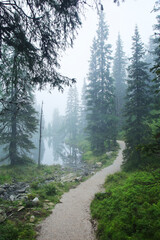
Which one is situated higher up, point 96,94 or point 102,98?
point 96,94

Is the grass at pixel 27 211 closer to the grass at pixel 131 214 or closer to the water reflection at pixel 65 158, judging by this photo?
the grass at pixel 131 214

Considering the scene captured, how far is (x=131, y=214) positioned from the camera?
5.04 metres

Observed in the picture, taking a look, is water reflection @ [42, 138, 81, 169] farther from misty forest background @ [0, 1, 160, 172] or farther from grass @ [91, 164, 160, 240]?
grass @ [91, 164, 160, 240]

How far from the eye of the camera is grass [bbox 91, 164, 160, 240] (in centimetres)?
403

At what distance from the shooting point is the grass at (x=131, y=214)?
403 centimetres

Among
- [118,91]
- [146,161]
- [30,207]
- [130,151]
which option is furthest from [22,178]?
[118,91]

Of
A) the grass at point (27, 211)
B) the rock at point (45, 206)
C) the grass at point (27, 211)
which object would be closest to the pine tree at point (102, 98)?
the grass at point (27, 211)

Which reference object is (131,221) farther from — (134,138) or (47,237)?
(134,138)

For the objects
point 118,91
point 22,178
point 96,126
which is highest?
point 118,91

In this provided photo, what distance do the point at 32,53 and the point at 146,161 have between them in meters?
10.3

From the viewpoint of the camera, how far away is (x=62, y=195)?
907 centimetres

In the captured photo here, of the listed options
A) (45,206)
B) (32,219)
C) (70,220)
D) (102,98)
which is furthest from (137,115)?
(32,219)

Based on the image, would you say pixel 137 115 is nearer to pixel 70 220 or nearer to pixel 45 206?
pixel 70 220

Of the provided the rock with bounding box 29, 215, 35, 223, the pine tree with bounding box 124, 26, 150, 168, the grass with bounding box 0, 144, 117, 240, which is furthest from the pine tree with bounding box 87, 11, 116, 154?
the rock with bounding box 29, 215, 35, 223
